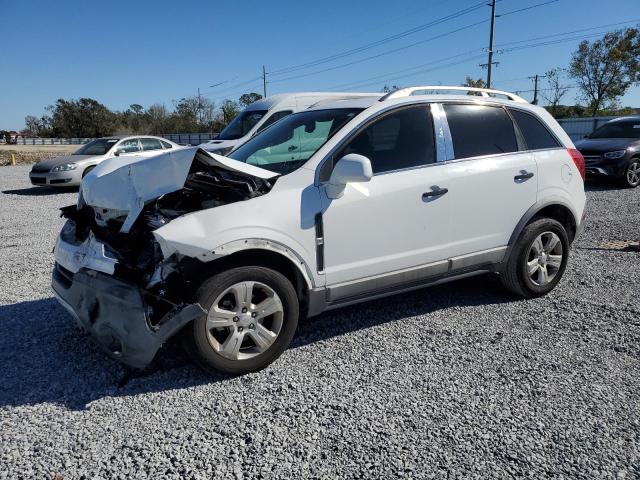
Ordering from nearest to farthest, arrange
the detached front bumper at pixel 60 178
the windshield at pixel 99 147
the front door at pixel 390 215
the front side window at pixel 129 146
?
the front door at pixel 390 215, the detached front bumper at pixel 60 178, the front side window at pixel 129 146, the windshield at pixel 99 147

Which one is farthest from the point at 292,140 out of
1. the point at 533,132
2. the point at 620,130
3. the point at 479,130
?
the point at 620,130

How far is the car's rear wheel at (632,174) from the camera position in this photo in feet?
38.7

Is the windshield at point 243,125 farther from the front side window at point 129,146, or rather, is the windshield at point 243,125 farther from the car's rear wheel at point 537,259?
the car's rear wheel at point 537,259

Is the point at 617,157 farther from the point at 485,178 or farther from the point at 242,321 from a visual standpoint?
the point at 242,321

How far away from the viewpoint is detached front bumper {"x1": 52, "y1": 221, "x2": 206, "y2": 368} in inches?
114

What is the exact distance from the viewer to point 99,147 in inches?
569

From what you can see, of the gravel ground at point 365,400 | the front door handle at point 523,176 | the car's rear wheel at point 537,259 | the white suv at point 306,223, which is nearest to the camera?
the gravel ground at point 365,400

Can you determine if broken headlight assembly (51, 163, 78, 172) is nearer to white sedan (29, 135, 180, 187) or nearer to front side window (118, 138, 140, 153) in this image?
white sedan (29, 135, 180, 187)

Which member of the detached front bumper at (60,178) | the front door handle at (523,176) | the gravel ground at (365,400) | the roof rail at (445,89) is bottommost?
the gravel ground at (365,400)

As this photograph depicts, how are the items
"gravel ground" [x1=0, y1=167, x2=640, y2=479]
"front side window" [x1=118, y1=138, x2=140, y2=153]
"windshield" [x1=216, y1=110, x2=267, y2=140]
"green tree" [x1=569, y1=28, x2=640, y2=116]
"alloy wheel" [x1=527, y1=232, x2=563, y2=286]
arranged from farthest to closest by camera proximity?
"green tree" [x1=569, y1=28, x2=640, y2=116]
"front side window" [x1=118, y1=138, x2=140, y2=153]
"windshield" [x1=216, y1=110, x2=267, y2=140]
"alloy wheel" [x1=527, y1=232, x2=563, y2=286]
"gravel ground" [x1=0, y1=167, x2=640, y2=479]

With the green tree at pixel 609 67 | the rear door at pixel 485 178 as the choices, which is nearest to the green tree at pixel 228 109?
the green tree at pixel 609 67

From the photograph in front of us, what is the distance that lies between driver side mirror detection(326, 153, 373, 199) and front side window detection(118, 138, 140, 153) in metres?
12.3

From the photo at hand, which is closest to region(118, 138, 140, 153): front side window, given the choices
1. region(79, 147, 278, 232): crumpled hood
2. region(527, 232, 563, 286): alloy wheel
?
region(79, 147, 278, 232): crumpled hood

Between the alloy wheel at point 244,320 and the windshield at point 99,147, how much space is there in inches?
501
